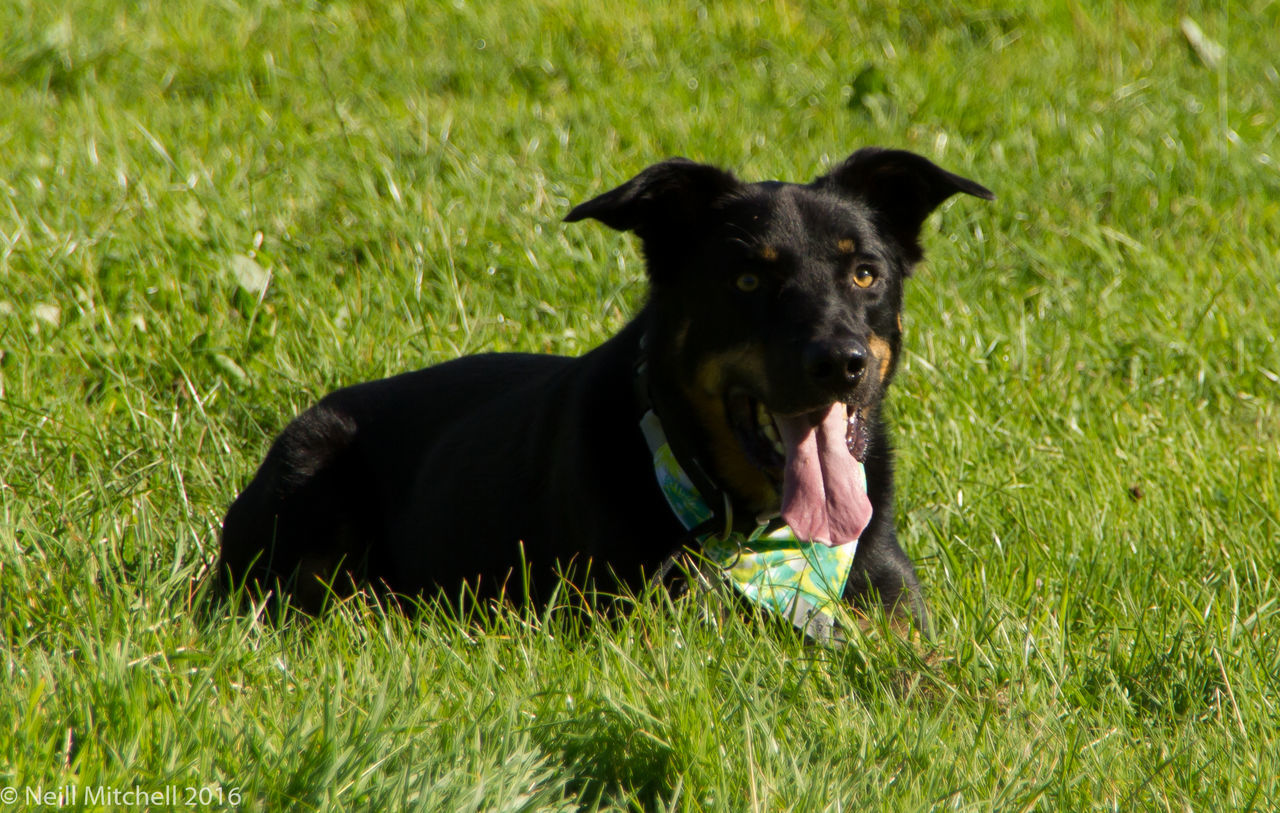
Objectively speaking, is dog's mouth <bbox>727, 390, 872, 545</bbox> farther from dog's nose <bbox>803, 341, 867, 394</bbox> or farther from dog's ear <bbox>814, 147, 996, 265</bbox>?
dog's ear <bbox>814, 147, 996, 265</bbox>

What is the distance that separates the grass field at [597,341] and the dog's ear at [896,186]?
87 centimetres

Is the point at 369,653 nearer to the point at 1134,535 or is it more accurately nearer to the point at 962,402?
the point at 1134,535

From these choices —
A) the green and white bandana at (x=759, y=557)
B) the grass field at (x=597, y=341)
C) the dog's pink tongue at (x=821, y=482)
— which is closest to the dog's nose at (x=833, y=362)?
the dog's pink tongue at (x=821, y=482)

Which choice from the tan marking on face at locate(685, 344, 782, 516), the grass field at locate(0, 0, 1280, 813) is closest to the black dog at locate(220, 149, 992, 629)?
the tan marking on face at locate(685, 344, 782, 516)

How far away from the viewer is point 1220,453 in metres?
4.36

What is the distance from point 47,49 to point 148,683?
6062 millimetres

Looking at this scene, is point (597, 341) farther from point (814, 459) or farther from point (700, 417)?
point (814, 459)

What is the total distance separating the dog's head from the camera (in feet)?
10.7

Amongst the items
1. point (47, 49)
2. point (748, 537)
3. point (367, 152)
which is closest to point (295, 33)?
point (47, 49)

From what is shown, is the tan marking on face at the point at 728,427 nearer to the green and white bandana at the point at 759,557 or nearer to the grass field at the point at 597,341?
the green and white bandana at the point at 759,557

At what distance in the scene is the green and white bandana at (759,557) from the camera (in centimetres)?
328

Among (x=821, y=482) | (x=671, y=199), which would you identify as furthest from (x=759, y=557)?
(x=671, y=199)

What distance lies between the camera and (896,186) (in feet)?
12.6

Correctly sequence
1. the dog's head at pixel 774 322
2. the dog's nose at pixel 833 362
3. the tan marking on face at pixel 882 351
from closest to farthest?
the dog's nose at pixel 833 362 < the dog's head at pixel 774 322 < the tan marking on face at pixel 882 351
